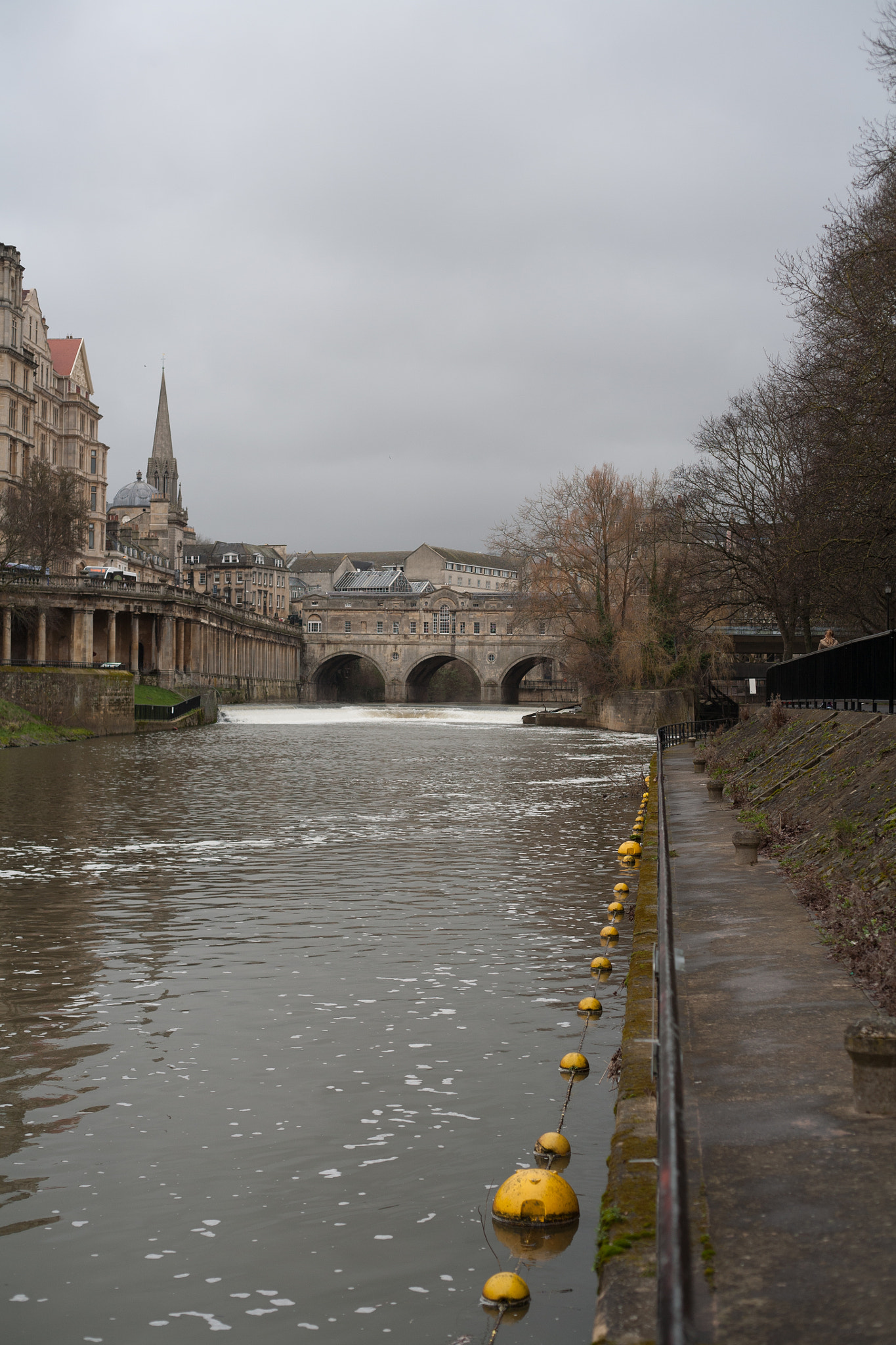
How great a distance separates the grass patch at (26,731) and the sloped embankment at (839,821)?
26.1 m

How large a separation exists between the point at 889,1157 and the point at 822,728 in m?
13.5

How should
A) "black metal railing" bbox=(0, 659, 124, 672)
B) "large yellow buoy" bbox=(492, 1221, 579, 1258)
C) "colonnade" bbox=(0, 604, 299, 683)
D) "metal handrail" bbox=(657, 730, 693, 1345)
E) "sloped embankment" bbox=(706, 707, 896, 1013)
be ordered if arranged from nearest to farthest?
"metal handrail" bbox=(657, 730, 693, 1345), "large yellow buoy" bbox=(492, 1221, 579, 1258), "sloped embankment" bbox=(706, 707, 896, 1013), "black metal railing" bbox=(0, 659, 124, 672), "colonnade" bbox=(0, 604, 299, 683)

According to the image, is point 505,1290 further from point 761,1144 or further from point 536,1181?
point 761,1144

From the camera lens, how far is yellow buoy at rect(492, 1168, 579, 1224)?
5184 millimetres

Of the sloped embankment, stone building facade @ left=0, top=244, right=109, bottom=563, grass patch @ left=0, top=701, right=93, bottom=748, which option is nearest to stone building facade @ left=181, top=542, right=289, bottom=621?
stone building facade @ left=0, top=244, right=109, bottom=563

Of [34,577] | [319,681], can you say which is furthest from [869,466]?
[319,681]

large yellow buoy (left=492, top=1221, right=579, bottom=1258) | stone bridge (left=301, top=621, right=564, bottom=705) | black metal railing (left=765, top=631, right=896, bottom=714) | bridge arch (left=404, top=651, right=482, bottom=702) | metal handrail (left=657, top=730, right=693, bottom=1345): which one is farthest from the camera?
bridge arch (left=404, top=651, right=482, bottom=702)

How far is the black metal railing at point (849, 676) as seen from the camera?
16500 millimetres

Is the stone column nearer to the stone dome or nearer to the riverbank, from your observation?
the stone dome

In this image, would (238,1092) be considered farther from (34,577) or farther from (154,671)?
(154,671)

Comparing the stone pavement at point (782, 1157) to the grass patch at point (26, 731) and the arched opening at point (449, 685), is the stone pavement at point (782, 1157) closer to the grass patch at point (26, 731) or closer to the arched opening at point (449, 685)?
the grass patch at point (26, 731)

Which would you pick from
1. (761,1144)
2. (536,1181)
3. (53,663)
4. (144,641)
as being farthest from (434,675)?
(761,1144)

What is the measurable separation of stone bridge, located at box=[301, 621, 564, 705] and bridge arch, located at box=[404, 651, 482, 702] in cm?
11

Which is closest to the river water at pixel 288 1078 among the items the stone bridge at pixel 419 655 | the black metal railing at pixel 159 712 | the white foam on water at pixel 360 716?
the black metal railing at pixel 159 712
